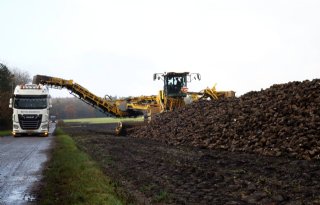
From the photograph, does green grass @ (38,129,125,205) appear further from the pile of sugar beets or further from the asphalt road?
the pile of sugar beets

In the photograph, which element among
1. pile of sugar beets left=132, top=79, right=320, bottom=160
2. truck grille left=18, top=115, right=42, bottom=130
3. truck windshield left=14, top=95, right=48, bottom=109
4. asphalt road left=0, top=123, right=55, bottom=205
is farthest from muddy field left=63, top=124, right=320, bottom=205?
truck windshield left=14, top=95, right=48, bottom=109

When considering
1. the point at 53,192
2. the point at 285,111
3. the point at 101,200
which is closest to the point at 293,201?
the point at 101,200

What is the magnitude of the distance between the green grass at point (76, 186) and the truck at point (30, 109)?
1905cm

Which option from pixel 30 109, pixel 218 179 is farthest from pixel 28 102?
pixel 218 179

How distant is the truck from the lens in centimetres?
3347

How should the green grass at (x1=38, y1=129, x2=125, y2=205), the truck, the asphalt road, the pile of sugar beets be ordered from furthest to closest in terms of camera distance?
the truck, the pile of sugar beets, the asphalt road, the green grass at (x1=38, y1=129, x2=125, y2=205)

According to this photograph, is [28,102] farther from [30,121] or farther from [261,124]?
[261,124]

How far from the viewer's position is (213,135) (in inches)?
876

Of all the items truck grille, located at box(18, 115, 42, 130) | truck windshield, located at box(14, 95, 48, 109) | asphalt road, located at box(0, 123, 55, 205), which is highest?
truck windshield, located at box(14, 95, 48, 109)

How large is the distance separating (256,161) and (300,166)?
6.88 ft

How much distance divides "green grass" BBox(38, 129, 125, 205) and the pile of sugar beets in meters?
7.11

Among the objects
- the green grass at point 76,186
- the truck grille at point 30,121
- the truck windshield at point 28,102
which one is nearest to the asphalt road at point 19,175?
the green grass at point 76,186

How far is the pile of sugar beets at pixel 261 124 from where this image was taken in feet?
53.5

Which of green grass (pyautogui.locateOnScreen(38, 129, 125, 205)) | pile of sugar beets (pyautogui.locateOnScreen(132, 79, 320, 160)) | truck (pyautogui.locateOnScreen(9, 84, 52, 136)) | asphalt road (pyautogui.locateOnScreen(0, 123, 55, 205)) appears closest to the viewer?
green grass (pyautogui.locateOnScreen(38, 129, 125, 205))
